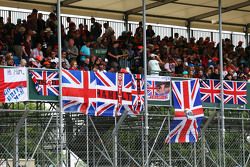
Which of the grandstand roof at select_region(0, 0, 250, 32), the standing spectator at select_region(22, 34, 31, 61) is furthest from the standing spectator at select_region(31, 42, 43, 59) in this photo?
the grandstand roof at select_region(0, 0, 250, 32)

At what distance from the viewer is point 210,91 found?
27734 mm

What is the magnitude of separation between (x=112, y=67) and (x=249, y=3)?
23.6 feet

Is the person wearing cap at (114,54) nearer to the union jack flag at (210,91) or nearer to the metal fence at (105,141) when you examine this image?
the metal fence at (105,141)

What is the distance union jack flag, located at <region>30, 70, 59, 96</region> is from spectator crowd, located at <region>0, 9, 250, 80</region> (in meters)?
0.66

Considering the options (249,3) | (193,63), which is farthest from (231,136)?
(249,3)

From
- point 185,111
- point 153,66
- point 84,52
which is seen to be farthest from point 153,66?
point 84,52

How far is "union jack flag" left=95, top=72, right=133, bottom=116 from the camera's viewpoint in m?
24.7

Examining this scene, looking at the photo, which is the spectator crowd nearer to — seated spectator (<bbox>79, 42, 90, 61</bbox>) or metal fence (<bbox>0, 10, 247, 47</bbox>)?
seated spectator (<bbox>79, 42, 90, 61</bbox>)

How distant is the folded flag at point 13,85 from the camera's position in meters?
22.7

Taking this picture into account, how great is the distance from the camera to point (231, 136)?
101 ft

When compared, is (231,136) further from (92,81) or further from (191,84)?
(92,81)

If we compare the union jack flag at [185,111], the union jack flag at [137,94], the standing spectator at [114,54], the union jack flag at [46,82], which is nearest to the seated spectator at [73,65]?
the union jack flag at [46,82]

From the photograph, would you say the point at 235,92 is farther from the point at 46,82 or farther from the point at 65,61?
the point at 46,82

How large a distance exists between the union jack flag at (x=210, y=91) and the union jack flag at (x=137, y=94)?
259cm
